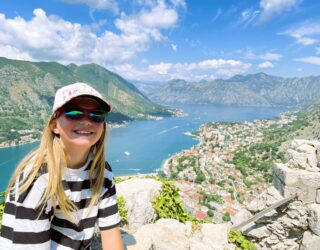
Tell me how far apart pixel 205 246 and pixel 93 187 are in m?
2.49

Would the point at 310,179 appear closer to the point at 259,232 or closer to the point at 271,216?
the point at 271,216

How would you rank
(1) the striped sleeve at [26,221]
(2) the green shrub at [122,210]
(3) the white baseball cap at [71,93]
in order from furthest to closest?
(2) the green shrub at [122,210] < (3) the white baseball cap at [71,93] < (1) the striped sleeve at [26,221]

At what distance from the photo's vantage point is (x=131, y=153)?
93.4 m

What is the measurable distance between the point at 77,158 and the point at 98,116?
0.38m

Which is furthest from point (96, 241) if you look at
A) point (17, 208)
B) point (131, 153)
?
point (131, 153)

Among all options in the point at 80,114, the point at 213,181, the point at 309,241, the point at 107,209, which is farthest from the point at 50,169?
the point at 213,181

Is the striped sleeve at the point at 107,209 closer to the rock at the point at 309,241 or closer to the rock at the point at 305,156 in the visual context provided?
the rock at the point at 309,241

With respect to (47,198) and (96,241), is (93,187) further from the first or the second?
(96,241)

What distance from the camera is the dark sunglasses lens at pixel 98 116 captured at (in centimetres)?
234

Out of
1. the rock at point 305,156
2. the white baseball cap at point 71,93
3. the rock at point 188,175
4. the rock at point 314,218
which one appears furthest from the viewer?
the rock at point 188,175

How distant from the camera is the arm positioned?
106 inches

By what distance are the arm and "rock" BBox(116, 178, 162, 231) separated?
215 centimetres

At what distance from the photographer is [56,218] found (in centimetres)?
244

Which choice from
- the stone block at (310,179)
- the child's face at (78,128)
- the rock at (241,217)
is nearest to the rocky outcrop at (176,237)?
the rock at (241,217)
